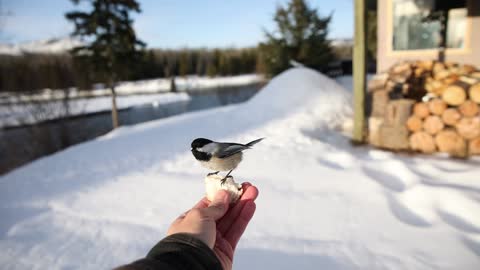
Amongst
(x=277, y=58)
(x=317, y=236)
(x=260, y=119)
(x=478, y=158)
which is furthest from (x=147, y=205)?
(x=277, y=58)

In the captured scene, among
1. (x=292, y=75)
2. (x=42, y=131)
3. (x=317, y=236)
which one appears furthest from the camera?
(x=42, y=131)

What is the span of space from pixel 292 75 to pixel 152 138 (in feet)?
13.4

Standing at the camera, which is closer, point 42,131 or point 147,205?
point 147,205

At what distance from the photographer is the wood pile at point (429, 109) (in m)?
3.79

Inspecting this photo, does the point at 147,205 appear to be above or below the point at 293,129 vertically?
below

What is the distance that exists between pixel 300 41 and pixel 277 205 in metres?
12.1

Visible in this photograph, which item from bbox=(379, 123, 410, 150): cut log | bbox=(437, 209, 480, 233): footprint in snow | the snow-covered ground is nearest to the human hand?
bbox=(437, 209, 480, 233): footprint in snow

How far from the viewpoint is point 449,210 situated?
8.10ft

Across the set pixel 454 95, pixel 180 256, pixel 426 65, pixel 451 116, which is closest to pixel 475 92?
pixel 454 95

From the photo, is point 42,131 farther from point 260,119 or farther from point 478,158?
point 478,158

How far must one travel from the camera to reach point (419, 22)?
218 inches

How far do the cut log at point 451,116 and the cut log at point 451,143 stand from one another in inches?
4.8

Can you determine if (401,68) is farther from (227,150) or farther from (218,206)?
(218,206)

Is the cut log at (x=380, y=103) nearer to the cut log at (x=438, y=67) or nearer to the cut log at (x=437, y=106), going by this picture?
the cut log at (x=437, y=106)
